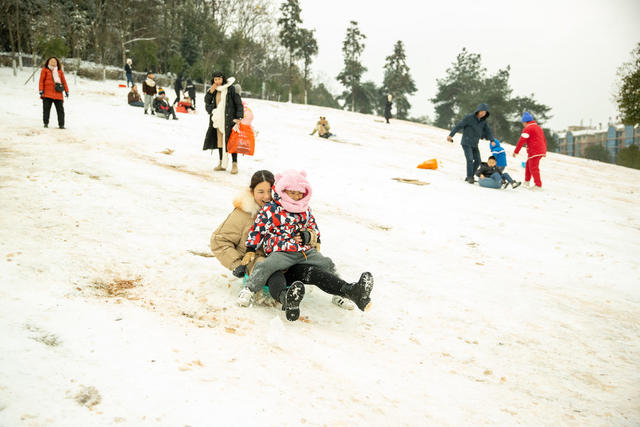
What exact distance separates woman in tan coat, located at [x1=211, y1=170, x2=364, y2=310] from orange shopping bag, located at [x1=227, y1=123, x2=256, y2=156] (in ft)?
16.3

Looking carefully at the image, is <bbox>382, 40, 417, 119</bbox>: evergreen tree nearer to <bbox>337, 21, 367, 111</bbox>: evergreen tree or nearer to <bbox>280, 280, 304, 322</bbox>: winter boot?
<bbox>337, 21, 367, 111</bbox>: evergreen tree

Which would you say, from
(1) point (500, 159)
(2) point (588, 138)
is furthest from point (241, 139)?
(2) point (588, 138)

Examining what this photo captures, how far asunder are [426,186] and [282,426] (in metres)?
9.07

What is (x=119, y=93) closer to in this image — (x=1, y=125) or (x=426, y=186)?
(x=1, y=125)

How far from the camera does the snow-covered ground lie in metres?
2.56

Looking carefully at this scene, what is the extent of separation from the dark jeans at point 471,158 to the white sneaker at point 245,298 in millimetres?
9229

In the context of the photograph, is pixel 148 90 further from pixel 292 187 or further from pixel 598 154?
pixel 598 154

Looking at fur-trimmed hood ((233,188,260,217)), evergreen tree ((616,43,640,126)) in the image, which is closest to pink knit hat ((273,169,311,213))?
fur-trimmed hood ((233,188,260,217))

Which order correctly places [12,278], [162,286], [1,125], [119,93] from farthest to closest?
1. [119,93]
2. [1,125]
3. [162,286]
4. [12,278]

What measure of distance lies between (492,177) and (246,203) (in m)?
9.02

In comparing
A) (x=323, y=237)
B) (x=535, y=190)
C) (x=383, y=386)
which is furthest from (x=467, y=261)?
(x=535, y=190)

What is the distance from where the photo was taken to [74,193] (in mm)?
6004

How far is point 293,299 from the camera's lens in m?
3.46

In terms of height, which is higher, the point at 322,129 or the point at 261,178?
the point at 322,129
